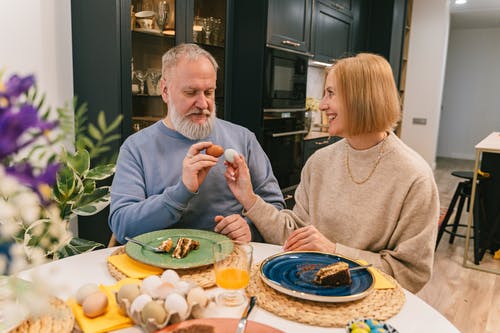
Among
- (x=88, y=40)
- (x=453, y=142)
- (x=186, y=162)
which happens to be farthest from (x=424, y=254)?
(x=453, y=142)

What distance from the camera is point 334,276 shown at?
3.30 ft

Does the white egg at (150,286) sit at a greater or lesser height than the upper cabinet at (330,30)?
lesser

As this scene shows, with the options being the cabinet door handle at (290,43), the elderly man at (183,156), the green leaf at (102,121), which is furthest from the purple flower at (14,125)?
the cabinet door handle at (290,43)

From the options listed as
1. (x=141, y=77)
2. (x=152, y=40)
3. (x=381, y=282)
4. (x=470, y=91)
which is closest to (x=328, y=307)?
(x=381, y=282)

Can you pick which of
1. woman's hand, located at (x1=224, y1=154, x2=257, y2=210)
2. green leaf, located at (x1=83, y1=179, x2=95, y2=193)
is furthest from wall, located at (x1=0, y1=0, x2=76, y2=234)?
green leaf, located at (x1=83, y1=179, x2=95, y2=193)

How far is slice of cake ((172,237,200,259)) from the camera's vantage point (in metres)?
1.15

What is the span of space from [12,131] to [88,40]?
222cm

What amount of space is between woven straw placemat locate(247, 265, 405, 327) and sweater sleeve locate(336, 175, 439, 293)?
0.88 feet

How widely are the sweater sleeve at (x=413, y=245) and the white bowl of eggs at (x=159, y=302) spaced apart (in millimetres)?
570

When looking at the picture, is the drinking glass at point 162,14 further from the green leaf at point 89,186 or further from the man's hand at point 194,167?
the green leaf at point 89,186

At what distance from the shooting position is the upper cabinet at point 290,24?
10.9 feet

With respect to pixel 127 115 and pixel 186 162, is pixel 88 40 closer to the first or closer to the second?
pixel 127 115

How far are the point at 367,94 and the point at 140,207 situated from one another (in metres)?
0.86

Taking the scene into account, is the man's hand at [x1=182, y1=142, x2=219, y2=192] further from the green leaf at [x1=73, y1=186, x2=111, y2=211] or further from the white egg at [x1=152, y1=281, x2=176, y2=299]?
the white egg at [x1=152, y1=281, x2=176, y2=299]
